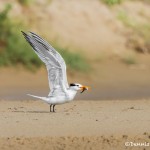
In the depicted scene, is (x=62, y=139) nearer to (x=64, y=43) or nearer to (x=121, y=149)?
(x=121, y=149)

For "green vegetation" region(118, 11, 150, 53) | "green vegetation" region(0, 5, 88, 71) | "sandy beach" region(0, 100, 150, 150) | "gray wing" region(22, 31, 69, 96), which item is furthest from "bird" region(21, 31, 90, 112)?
"green vegetation" region(118, 11, 150, 53)

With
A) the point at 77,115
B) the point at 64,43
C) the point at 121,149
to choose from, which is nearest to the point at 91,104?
→ the point at 77,115

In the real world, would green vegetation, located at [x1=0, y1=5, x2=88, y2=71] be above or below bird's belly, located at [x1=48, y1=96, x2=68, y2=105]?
above

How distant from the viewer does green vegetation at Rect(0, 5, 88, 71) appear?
2178 centimetres

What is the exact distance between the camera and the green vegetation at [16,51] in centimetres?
2178

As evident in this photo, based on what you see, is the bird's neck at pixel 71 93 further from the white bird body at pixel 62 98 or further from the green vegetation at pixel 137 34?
the green vegetation at pixel 137 34

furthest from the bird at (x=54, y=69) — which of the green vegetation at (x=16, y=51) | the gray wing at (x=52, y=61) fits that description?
the green vegetation at (x=16, y=51)

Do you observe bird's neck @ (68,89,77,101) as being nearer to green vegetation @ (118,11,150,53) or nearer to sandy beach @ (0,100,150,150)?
sandy beach @ (0,100,150,150)

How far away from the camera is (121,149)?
1177cm

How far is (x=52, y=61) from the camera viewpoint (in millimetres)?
13711

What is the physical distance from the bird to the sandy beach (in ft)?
0.96

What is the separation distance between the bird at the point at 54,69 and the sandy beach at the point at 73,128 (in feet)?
0.96

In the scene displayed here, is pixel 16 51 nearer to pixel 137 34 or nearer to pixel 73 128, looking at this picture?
pixel 137 34

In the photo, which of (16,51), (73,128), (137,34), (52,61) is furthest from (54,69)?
(137,34)
